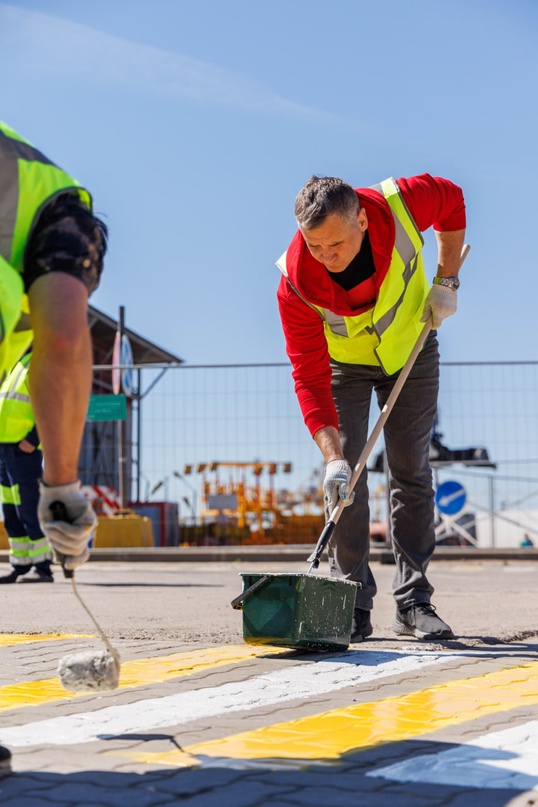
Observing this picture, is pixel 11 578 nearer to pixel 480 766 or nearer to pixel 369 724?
pixel 369 724

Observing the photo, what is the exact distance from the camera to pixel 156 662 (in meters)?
3.60

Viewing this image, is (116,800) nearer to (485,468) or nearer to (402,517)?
(402,517)

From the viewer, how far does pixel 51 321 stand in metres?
2.14

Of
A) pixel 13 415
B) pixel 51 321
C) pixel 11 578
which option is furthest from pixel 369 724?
pixel 11 578

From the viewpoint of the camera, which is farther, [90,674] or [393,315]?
[393,315]

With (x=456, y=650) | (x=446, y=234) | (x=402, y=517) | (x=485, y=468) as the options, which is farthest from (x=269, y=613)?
(x=485, y=468)

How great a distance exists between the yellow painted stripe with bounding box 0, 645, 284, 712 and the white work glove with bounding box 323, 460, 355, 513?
2.20ft

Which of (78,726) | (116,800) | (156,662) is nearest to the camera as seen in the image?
(116,800)

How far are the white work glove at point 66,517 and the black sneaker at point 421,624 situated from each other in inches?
96.5

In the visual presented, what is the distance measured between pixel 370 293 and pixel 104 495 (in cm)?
1129

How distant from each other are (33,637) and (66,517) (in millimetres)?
2403

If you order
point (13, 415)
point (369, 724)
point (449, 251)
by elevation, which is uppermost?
point (449, 251)

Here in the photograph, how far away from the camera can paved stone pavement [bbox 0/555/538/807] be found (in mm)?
1950

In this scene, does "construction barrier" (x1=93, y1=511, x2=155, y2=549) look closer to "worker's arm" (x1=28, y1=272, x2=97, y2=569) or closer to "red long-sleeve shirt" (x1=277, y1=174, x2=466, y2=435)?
"red long-sleeve shirt" (x1=277, y1=174, x2=466, y2=435)
